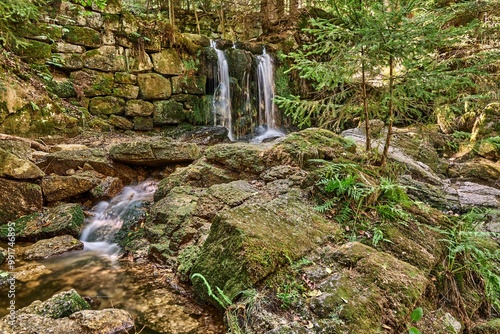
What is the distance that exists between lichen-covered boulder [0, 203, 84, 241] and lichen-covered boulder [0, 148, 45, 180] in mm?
711

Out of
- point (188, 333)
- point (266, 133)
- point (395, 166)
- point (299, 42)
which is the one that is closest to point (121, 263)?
point (188, 333)

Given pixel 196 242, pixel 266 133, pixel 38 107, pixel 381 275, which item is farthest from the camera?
pixel 266 133

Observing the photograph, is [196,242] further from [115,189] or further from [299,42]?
[299,42]

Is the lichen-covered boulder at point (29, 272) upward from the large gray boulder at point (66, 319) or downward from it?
downward

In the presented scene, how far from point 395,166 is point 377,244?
60.6 inches

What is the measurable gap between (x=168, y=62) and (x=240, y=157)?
23.7 ft

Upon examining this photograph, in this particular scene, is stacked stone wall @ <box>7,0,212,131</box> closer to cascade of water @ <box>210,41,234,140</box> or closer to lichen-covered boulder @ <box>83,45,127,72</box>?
lichen-covered boulder @ <box>83,45,127,72</box>

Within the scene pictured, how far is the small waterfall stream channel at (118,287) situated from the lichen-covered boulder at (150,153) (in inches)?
70.2

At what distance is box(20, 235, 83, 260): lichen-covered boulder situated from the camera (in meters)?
3.71

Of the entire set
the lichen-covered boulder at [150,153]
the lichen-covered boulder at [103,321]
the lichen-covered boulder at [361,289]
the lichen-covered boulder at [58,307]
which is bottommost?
the lichen-covered boulder at [103,321]

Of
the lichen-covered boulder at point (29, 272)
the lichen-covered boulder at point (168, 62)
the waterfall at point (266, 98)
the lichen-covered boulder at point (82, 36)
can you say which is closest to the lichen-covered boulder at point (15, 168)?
the lichen-covered boulder at point (29, 272)

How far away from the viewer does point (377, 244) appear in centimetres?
260

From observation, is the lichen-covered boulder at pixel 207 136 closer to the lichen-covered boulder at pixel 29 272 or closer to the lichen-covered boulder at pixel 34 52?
the lichen-covered boulder at pixel 34 52

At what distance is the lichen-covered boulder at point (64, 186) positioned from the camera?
16.4ft
